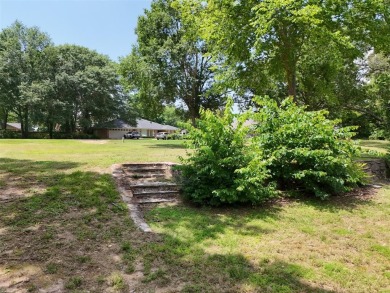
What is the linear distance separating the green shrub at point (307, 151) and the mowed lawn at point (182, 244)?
523 millimetres

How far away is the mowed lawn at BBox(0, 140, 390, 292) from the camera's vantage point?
2967mm

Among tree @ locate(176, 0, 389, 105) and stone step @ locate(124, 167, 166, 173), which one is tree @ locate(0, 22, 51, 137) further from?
stone step @ locate(124, 167, 166, 173)

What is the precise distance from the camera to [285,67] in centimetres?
1095

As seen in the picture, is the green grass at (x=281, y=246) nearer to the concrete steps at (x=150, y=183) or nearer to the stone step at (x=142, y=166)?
the concrete steps at (x=150, y=183)

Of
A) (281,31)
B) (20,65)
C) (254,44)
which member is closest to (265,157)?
(254,44)

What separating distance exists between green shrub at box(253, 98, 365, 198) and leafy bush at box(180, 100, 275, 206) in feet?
2.06

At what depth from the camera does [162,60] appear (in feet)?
60.2

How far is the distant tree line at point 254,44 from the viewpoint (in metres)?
9.28

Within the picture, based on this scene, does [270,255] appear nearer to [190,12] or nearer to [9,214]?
[9,214]

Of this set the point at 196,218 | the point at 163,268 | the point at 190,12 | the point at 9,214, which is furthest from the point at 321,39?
the point at 9,214

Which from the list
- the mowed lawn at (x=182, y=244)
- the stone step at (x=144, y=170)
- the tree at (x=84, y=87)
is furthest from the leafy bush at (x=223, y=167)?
the tree at (x=84, y=87)

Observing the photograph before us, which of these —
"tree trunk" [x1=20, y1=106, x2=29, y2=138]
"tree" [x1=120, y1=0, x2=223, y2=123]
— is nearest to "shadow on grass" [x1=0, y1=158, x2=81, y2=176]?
"tree" [x1=120, y1=0, x2=223, y2=123]

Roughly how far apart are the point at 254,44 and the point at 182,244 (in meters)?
7.95

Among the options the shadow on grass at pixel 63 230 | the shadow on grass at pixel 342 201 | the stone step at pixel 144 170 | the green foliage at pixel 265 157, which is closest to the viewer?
the shadow on grass at pixel 63 230
